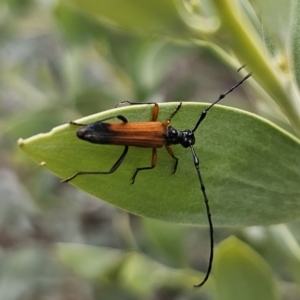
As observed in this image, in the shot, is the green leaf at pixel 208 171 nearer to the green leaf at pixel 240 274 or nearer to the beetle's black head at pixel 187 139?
the beetle's black head at pixel 187 139

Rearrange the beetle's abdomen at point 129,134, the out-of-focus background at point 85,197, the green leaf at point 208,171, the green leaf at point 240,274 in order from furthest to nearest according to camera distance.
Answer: the out-of-focus background at point 85,197, the green leaf at point 240,274, the beetle's abdomen at point 129,134, the green leaf at point 208,171

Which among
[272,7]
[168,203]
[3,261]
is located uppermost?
[272,7]

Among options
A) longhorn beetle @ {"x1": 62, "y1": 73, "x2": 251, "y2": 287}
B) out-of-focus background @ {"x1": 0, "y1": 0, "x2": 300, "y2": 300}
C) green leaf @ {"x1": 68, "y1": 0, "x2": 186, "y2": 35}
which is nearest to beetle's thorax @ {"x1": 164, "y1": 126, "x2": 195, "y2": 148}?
longhorn beetle @ {"x1": 62, "y1": 73, "x2": 251, "y2": 287}

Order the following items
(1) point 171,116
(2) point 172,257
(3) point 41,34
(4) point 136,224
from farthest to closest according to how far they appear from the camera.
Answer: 1. (4) point 136,224
2. (3) point 41,34
3. (2) point 172,257
4. (1) point 171,116

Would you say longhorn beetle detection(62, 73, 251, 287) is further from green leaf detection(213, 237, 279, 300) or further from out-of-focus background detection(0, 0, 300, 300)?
out-of-focus background detection(0, 0, 300, 300)

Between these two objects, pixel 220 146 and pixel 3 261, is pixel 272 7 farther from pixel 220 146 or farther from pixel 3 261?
pixel 3 261

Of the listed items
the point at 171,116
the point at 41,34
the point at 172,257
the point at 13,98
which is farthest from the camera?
the point at 13,98

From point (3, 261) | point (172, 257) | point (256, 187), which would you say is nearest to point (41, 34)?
point (3, 261)

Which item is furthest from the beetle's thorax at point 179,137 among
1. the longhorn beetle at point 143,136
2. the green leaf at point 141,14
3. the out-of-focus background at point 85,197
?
the out-of-focus background at point 85,197

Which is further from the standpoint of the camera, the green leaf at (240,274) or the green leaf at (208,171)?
the green leaf at (240,274)
